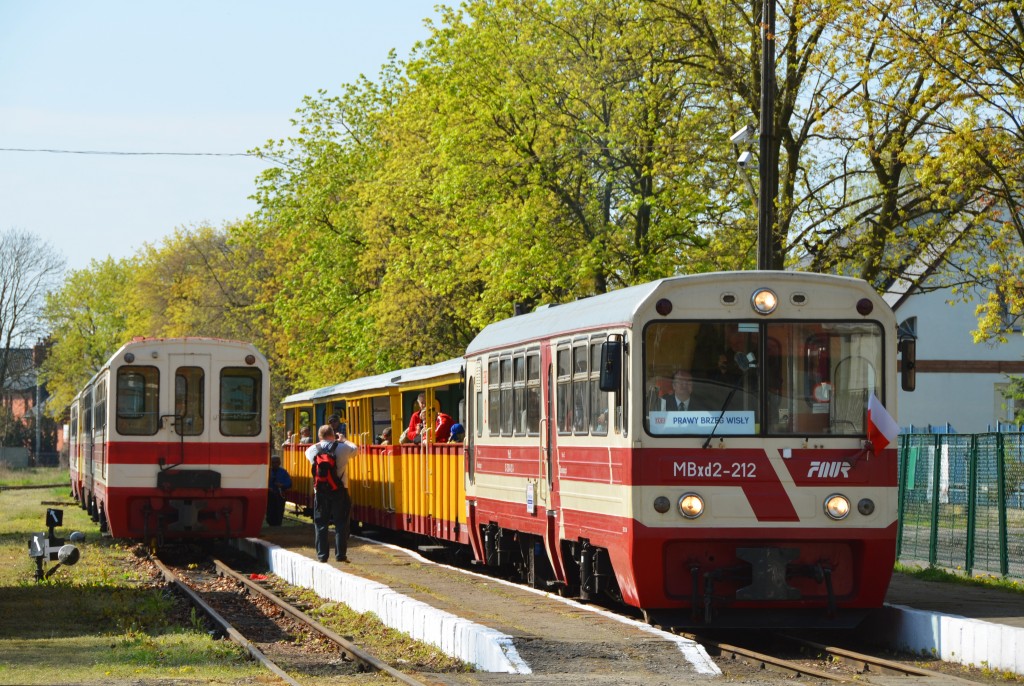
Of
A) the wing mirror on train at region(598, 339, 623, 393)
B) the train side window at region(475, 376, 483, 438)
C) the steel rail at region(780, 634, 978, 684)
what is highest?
the wing mirror on train at region(598, 339, 623, 393)

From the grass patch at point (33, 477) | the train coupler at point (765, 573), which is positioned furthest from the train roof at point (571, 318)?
the grass patch at point (33, 477)

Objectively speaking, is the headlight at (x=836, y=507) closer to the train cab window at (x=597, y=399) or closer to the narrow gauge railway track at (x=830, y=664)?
the narrow gauge railway track at (x=830, y=664)

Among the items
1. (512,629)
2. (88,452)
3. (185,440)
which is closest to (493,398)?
(512,629)

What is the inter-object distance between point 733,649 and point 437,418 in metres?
10.7

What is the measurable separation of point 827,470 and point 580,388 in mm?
2575

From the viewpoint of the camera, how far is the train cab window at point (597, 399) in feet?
42.4

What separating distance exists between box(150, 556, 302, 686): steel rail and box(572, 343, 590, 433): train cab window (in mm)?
3430

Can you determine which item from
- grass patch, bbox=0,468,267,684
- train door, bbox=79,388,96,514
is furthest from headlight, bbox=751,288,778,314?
train door, bbox=79,388,96,514

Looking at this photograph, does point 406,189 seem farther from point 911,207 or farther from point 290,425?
point 911,207

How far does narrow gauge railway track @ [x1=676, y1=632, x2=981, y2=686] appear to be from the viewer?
1043 cm

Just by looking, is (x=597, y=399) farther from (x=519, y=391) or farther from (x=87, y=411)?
(x=87, y=411)

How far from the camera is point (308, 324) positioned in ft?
174

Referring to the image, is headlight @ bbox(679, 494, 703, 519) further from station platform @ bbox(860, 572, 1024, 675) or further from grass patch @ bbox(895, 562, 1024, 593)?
grass patch @ bbox(895, 562, 1024, 593)

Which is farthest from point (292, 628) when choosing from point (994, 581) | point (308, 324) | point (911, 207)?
point (308, 324)
